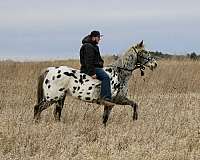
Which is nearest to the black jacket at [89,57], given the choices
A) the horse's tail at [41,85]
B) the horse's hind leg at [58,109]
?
the horse's tail at [41,85]

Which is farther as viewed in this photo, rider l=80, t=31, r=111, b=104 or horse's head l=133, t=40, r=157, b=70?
horse's head l=133, t=40, r=157, b=70

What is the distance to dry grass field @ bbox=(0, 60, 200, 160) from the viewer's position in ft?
24.1

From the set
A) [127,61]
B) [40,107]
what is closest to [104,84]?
[127,61]

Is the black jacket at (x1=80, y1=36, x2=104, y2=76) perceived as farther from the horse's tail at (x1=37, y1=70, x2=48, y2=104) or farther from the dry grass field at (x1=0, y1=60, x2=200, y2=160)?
the dry grass field at (x1=0, y1=60, x2=200, y2=160)

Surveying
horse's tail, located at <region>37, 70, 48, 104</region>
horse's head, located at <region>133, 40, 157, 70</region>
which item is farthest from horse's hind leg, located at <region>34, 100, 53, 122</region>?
horse's head, located at <region>133, 40, 157, 70</region>

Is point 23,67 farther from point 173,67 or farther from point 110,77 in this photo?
point 110,77

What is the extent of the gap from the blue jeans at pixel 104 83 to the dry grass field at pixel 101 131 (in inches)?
25.0

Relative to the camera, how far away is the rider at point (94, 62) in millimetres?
9992

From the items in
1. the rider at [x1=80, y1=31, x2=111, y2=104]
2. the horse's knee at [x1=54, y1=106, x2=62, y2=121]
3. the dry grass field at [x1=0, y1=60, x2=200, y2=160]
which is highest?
the rider at [x1=80, y1=31, x2=111, y2=104]

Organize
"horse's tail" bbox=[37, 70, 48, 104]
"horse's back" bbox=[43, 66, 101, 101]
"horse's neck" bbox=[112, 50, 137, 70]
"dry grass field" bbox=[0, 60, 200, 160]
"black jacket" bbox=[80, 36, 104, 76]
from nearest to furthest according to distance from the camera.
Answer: "dry grass field" bbox=[0, 60, 200, 160], "black jacket" bbox=[80, 36, 104, 76], "horse's back" bbox=[43, 66, 101, 101], "horse's tail" bbox=[37, 70, 48, 104], "horse's neck" bbox=[112, 50, 137, 70]

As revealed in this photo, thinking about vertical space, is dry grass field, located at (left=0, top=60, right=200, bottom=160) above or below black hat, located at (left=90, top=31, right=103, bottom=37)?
below

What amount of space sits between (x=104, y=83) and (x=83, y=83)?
18.2 inches

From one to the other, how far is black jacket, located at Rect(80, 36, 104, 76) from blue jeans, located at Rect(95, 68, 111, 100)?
0.13 meters

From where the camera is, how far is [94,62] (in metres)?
10.1
